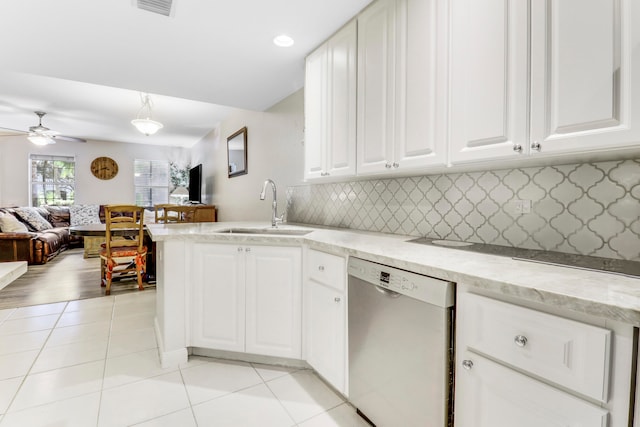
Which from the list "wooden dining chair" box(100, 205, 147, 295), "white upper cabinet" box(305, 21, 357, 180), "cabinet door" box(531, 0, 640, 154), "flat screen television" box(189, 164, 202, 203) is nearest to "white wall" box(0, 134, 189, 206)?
"flat screen television" box(189, 164, 202, 203)

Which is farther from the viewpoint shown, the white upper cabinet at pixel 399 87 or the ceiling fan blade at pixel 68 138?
the ceiling fan blade at pixel 68 138

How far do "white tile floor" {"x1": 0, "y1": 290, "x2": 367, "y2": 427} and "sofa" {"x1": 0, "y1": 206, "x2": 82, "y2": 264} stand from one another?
317cm

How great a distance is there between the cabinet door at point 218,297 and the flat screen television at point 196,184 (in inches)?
201

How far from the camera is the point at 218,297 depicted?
2.08 metres

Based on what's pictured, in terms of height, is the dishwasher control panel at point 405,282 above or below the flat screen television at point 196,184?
below

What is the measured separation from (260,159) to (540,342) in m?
3.64

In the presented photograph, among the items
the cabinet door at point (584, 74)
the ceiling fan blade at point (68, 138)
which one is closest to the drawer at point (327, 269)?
the cabinet door at point (584, 74)

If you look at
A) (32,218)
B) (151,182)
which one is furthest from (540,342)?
(151,182)

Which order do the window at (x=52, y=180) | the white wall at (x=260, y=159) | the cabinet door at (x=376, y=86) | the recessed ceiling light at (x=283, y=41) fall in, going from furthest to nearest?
1. the window at (x=52, y=180)
2. the white wall at (x=260, y=159)
3. the recessed ceiling light at (x=283, y=41)
4. the cabinet door at (x=376, y=86)

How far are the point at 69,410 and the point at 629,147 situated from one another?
271 cm

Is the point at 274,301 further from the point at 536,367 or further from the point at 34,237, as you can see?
the point at 34,237

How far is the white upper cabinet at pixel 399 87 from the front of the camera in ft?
4.81

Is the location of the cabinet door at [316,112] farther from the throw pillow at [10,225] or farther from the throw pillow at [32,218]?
the throw pillow at [32,218]

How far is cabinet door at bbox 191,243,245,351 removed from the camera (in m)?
2.05
